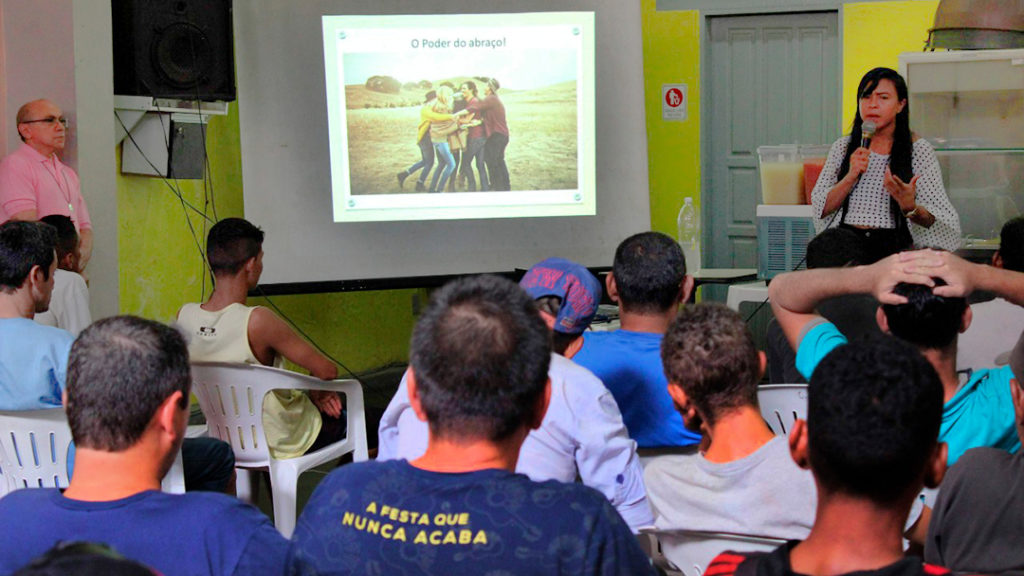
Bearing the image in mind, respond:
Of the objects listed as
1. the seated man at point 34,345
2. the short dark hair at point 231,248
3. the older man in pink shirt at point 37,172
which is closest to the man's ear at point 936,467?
the seated man at point 34,345

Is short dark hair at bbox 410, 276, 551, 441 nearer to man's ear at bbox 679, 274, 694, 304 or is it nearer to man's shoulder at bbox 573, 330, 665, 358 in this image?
man's shoulder at bbox 573, 330, 665, 358

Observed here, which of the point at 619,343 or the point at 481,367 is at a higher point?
the point at 481,367

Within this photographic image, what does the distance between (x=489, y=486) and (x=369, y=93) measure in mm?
3661

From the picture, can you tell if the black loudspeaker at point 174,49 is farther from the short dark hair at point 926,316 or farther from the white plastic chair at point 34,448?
the short dark hair at point 926,316

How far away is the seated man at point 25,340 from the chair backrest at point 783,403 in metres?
1.57

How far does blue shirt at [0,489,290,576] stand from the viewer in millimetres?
1300

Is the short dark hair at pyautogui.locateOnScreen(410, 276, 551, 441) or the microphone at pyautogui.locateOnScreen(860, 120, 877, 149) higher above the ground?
the microphone at pyautogui.locateOnScreen(860, 120, 877, 149)

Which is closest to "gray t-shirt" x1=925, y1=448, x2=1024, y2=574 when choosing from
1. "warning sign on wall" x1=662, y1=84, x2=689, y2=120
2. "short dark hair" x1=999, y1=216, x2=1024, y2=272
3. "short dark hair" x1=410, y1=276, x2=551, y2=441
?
"short dark hair" x1=410, y1=276, x2=551, y2=441

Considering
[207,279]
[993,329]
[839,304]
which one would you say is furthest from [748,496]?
[207,279]

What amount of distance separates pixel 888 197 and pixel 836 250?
1130mm

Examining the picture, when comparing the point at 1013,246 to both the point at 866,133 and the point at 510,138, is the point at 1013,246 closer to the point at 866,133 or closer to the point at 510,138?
the point at 866,133

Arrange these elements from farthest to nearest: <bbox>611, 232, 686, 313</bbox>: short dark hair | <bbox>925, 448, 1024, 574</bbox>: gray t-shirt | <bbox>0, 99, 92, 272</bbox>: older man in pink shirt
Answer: <bbox>0, 99, 92, 272</bbox>: older man in pink shirt
<bbox>611, 232, 686, 313</bbox>: short dark hair
<bbox>925, 448, 1024, 574</bbox>: gray t-shirt

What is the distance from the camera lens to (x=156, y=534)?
1.30 metres

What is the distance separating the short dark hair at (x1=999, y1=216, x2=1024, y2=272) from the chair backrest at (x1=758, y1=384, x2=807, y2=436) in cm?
102
